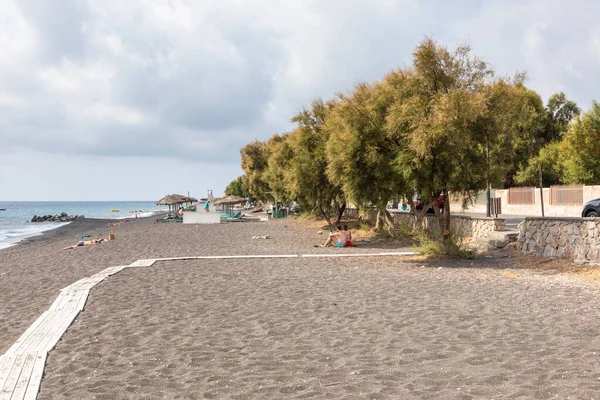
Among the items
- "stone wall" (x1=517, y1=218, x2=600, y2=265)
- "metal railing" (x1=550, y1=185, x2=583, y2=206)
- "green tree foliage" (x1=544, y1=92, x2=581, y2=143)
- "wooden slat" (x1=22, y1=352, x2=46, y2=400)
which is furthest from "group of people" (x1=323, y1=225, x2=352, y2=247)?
"green tree foliage" (x1=544, y1=92, x2=581, y2=143)

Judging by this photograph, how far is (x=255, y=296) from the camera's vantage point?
10.5m

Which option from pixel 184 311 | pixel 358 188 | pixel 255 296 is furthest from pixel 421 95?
pixel 184 311

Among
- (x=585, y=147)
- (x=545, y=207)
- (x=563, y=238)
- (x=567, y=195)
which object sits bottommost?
(x=563, y=238)

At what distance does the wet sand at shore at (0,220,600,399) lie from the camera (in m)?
5.43

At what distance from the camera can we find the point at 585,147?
40.6 metres

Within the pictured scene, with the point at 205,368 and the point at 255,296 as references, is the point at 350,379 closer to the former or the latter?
the point at 205,368

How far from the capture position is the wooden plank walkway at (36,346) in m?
5.50

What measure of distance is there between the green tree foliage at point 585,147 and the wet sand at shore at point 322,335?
31731mm

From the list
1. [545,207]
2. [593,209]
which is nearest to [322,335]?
[593,209]

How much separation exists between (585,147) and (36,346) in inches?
1683

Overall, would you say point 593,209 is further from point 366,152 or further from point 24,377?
point 24,377

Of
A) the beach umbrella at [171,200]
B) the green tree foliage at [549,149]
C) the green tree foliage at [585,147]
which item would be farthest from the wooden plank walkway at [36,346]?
the beach umbrella at [171,200]

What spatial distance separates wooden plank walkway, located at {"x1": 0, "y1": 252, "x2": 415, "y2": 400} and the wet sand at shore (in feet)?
0.52

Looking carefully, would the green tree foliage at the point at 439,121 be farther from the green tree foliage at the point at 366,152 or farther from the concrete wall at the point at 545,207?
the concrete wall at the point at 545,207
